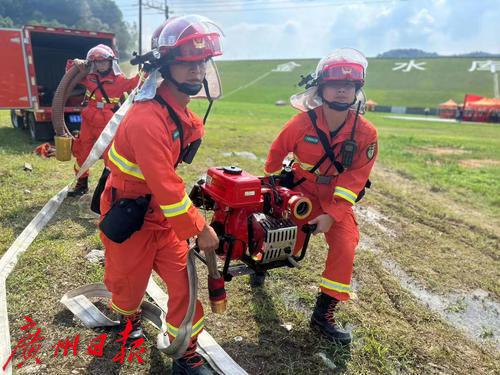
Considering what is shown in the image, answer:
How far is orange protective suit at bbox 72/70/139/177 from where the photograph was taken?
5988mm

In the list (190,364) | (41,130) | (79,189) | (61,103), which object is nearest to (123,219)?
(190,364)

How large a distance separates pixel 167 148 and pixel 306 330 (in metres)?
1.96

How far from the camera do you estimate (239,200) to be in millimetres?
2693

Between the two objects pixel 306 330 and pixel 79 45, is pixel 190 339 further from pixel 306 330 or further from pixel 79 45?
pixel 79 45

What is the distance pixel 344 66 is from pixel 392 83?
71.1 m

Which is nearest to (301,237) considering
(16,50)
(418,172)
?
(418,172)

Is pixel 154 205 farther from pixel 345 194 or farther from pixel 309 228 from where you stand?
pixel 345 194

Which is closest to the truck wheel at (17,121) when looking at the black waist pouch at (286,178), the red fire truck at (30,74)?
the red fire truck at (30,74)

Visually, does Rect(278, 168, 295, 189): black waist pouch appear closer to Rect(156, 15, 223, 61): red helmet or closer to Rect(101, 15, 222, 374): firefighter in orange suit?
Rect(101, 15, 222, 374): firefighter in orange suit

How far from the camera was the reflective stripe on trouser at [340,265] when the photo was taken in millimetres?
3080

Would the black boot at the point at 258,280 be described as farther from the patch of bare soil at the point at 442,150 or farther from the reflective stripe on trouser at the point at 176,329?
the patch of bare soil at the point at 442,150

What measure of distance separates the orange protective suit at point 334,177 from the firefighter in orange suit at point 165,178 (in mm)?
1094

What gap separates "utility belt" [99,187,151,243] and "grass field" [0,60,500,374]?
3.33ft

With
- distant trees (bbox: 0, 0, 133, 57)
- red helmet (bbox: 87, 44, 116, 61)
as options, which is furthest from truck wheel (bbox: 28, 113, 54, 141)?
distant trees (bbox: 0, 0, 133, 57)
